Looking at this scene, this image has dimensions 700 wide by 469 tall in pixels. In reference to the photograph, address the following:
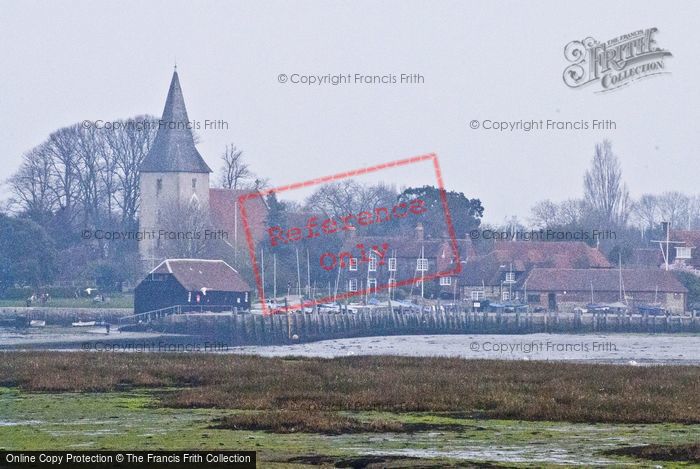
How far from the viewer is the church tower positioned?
138 meters

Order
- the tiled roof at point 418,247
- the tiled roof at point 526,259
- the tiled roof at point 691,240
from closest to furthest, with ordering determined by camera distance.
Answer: the tiled roof at point 526,259 → the tiled roof at point 691,240 → the tiled roof at point 418,247

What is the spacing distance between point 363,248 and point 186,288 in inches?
1252

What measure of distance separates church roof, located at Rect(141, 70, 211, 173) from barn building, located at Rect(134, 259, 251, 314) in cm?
2732

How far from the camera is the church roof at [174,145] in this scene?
137750mm

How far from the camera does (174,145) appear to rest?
469 ft

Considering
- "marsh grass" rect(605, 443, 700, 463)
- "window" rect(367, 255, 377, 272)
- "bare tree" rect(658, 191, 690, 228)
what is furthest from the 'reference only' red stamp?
"marsh grass" rect(605, 443, 700, 463)

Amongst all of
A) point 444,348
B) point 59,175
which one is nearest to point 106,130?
point 59,175

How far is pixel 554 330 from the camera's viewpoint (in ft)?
367

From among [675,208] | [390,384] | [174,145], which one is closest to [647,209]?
[675,208]

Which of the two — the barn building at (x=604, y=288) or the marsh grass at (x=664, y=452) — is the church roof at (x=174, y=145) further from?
the marsh grass at (x=664, y=452)

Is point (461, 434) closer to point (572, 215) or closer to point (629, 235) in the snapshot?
point (572, 215)


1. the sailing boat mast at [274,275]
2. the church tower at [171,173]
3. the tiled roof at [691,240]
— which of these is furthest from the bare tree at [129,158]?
the tiled roof at [691,240]

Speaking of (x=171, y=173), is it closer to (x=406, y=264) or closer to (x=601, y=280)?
(x=406, y=264)

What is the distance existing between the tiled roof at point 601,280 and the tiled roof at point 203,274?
29229 millimetres
